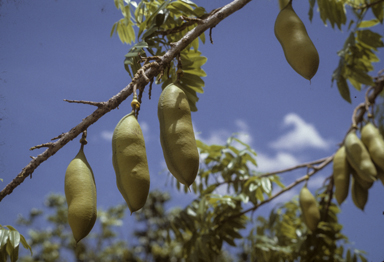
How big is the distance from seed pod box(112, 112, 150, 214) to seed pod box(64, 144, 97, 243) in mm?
143

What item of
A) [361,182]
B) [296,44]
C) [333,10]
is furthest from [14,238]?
[333,10]

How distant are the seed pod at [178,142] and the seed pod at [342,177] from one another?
67.4 inches

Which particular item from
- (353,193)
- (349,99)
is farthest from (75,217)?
(349,99)

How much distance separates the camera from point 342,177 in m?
2.48

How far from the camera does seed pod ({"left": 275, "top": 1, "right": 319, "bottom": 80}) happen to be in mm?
1332

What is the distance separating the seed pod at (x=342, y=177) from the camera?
8.07 feet

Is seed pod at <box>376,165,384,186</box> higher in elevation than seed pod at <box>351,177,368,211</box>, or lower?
higher

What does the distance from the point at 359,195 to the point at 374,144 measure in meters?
0.39

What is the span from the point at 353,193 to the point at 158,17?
187 centimetres

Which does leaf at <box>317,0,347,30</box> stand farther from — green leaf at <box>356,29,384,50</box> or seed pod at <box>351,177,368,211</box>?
seed pod at <box>351,177,368,211</box>

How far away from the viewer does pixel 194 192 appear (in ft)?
11.2

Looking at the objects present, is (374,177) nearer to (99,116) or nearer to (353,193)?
(353,193)

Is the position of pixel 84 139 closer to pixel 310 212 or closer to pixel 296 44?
pixel 296 44

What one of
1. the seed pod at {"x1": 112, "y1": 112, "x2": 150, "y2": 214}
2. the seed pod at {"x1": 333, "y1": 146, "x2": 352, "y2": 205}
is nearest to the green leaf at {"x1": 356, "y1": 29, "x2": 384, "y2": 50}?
the seed pod at {"x1": 333, "y1": 146, "x2": 352, "y2": 205}
